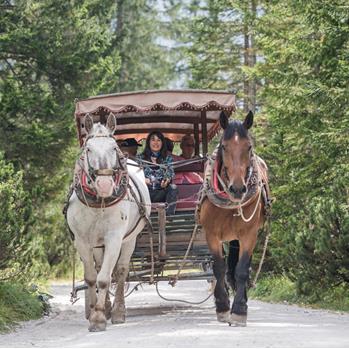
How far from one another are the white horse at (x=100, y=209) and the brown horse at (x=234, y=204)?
1123mm

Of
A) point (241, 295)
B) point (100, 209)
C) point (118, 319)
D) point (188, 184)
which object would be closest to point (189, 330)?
point (241, 295)

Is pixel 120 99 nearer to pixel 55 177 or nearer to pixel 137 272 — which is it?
pixel 137 272

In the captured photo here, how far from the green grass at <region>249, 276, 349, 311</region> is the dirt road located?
0.47 metres

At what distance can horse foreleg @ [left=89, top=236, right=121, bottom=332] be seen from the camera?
10602 millimetres

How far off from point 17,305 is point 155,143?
330cm

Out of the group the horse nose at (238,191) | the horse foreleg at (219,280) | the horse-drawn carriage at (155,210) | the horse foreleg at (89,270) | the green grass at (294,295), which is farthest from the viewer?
the green grass at (294,295)

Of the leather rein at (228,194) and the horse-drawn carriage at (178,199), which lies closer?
the leather rein at (228,194)

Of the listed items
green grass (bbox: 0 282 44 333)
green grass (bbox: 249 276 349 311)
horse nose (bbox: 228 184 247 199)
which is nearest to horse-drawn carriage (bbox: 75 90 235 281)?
green grass (bbox: 0 282 44 333)

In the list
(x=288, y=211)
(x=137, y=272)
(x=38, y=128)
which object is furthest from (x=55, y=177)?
(x=137, y=272)

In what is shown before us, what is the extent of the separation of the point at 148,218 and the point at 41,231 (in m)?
11.8

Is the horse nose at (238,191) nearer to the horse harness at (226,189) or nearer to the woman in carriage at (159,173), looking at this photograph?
the horse harness at (226,189)

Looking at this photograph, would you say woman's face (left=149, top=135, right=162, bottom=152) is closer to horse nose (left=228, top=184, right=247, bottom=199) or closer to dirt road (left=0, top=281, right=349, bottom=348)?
dirt road (left=0, top=281, right=349, bottom=348)

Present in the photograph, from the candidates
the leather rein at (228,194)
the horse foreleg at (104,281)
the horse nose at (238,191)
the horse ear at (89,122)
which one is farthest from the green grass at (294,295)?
the horse ear at (89,122)

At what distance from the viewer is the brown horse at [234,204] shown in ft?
33.8
